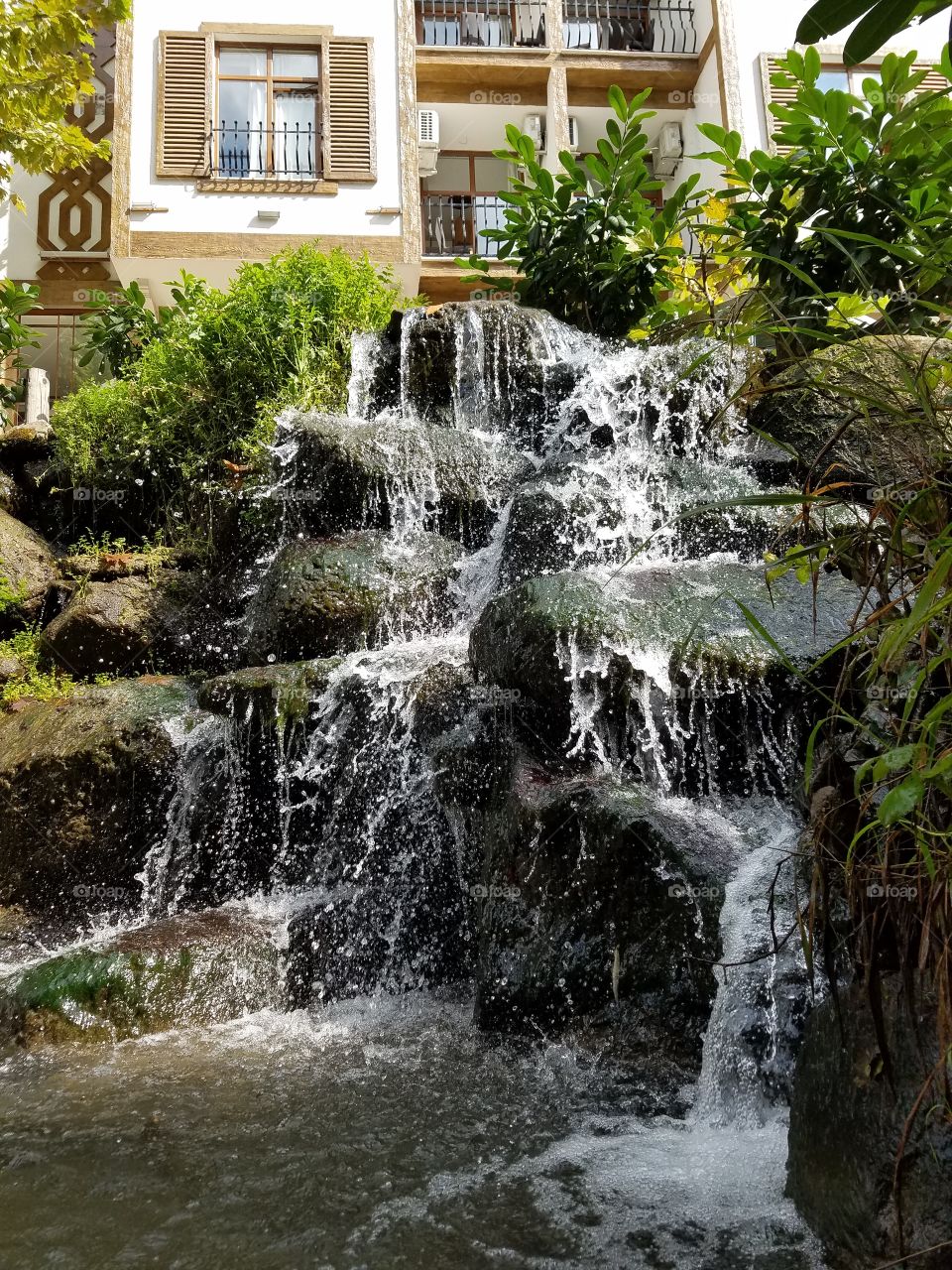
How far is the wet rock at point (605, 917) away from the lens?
3.87 metres

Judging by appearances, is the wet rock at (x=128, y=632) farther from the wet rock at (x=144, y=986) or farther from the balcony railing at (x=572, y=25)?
the balcony railing at (x=572, y=25)

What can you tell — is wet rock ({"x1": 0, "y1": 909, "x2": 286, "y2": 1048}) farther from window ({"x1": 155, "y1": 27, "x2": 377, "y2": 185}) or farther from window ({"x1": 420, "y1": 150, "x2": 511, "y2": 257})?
window ({"x1": 420, "y1": 150, "x2": 511, "y2": 257})

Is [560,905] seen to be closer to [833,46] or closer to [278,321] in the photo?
[278,321]

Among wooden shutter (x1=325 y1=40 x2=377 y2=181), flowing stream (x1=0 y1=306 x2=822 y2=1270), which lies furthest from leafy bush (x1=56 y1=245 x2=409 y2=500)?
wooden shutter (x1=325 y1=40 x2=377 y2=181)

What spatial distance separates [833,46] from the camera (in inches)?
639

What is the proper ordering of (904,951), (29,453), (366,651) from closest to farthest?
1. (904,951)
2. (366,651)
3. (29,453)

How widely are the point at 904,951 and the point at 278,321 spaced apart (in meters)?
8.94

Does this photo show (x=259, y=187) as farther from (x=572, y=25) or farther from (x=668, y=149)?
(x=572, y=25)

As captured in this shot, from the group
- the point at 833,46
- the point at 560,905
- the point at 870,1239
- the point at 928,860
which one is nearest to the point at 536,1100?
the point at 560,905

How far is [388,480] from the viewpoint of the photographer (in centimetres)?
811

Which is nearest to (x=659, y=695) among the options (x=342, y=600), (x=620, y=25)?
(x=342, y=600)

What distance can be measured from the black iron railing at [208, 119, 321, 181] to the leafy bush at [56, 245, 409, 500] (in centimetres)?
505

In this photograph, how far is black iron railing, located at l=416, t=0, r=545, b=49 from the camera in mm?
17672

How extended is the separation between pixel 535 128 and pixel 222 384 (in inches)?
375
